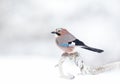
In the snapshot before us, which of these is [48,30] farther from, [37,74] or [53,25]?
[37,74]

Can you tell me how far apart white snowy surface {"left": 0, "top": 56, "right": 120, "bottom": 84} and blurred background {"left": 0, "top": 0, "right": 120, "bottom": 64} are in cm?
2

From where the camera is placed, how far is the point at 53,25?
0.95 meters

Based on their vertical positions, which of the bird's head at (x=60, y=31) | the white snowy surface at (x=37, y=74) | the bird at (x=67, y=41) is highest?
the bird's head at (x=60, y=31)

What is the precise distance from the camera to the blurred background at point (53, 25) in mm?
939

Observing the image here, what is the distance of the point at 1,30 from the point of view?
38.8 inches

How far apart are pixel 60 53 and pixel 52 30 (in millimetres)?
62

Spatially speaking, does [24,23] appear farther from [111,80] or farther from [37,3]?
[111,80]

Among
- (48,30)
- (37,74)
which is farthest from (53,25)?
(37,74)

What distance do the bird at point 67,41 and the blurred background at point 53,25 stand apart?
2cm

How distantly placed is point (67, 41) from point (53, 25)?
78 mm

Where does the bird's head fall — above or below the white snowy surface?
above

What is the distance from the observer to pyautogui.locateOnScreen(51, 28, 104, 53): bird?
888 millimetres

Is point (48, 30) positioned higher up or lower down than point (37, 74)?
higher up

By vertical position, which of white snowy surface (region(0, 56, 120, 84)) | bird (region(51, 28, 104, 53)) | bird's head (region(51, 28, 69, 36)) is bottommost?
white snowy surface (region(0, 56, 120, 84))
